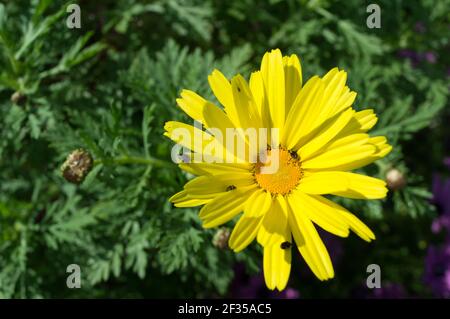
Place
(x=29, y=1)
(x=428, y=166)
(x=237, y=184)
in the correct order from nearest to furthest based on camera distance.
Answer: (x=237, y=184) < (x=29, y=1) < (x=428, y=166)

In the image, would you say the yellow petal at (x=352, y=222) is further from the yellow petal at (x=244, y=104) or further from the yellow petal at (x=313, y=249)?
the yellow petal at (x=244, y=104)

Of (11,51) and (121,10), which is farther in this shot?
(121,10)

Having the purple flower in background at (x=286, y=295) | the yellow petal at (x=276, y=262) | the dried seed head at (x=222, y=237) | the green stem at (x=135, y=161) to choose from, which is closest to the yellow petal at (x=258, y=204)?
the yellow petal at (x=276, y=262)

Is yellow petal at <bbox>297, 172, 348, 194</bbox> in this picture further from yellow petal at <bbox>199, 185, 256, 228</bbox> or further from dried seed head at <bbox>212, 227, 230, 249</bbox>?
dried seed head at <bbox>212, 227, 230, 249</bbox>

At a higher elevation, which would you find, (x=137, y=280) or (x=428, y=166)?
(x=428, y=166)

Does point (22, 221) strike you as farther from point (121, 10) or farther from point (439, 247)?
point (439, 247)
